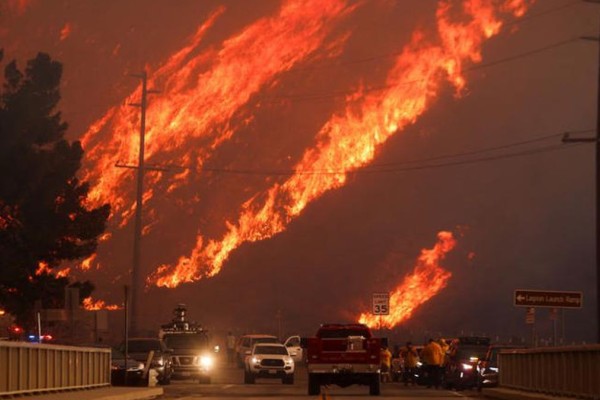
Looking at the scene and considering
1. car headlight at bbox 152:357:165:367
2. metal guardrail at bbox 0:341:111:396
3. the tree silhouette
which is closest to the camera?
metal guardrail at bbox 0:341:111:396

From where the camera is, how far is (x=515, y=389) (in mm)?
42062

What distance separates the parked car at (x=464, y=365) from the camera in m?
50.5

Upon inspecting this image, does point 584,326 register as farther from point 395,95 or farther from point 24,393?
point 24,393

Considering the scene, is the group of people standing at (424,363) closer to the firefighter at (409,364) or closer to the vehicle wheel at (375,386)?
the firefighter at (409,364)

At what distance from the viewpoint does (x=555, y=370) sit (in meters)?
35.2

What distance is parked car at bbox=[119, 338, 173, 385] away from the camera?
5334 cm

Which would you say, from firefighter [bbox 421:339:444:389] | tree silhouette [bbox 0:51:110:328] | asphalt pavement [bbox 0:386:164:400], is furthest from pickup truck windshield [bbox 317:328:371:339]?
tree silhouette [bbox 0:51:110:328]

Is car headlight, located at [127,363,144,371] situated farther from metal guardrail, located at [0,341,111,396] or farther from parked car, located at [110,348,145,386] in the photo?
metal guardrail, located at [0,341,111,396]

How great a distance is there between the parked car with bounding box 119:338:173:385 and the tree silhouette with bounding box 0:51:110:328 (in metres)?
26.9

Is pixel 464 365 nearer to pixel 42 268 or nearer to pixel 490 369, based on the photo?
pixel 490 369

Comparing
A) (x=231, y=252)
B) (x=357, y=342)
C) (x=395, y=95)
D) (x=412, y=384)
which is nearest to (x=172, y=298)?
(x=231, y=252)

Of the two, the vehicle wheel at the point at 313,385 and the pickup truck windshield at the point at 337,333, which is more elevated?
the pickup truck windshield at the point at 337,333

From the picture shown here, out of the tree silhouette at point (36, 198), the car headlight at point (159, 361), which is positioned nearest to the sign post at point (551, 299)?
the car headlight at point (159, 361)

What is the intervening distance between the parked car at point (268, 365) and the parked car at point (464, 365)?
25.8 feet
